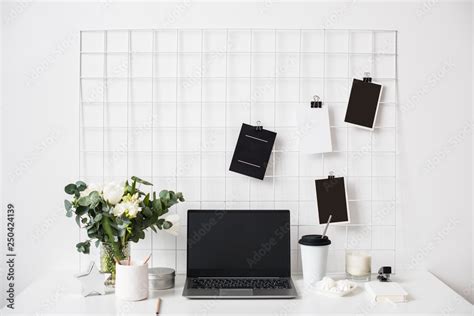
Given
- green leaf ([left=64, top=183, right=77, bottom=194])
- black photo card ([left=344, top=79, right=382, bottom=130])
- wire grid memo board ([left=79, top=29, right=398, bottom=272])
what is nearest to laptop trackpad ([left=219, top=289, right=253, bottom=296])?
wire grid memo board ([left=79, top=29, right=398, bottom=272])

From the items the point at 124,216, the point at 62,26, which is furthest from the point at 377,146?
the point at 62,26

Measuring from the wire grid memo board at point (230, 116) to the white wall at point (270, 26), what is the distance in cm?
4

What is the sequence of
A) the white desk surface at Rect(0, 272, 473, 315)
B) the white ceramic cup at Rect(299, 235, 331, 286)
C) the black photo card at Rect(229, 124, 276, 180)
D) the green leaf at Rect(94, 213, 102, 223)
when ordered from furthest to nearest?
the black photo card at Rect(229, 124, 276, 180) → the white ceramic cup at Rect(299, 235, 331, 286) → the green leaf at Rect(94, 213, 102, 223) → the white desk surface at Rect(0, 272, 473, 315)

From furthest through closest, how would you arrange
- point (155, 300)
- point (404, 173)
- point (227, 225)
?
point (404, 173) → point (227, 225) → point (155, 300)

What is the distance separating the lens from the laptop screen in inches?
63.2

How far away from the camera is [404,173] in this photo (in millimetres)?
1736

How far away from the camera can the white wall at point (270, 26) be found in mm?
1712

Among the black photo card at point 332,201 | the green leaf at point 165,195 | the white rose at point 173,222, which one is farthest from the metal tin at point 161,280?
the black photo card at point 332,201

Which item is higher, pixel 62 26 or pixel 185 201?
pixel 62 26

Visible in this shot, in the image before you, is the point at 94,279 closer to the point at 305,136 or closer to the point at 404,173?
the point at 305,136

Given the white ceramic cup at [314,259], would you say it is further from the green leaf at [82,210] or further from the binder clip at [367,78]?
the green leaf at [82,210]

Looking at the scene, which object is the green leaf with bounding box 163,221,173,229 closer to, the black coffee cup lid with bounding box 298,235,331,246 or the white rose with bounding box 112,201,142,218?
the white rose with bounding box 112,201,142,218

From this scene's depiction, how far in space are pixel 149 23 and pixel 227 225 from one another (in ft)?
2.42

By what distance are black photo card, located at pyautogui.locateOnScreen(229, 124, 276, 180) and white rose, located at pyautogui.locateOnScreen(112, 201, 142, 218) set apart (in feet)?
1.24
